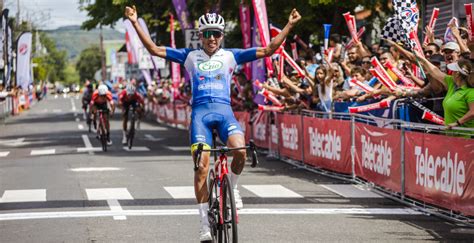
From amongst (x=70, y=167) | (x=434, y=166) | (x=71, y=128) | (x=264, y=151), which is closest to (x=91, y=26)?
(x=71, y=128)

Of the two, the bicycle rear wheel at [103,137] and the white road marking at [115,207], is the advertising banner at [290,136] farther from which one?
the white road marking at [115,207]

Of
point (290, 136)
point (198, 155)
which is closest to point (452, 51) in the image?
point (198, 155)

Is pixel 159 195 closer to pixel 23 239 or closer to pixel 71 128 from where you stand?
pixel 23 239

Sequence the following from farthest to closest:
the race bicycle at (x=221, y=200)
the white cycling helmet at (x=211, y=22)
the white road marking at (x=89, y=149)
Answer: the white road marking at (x=89, y=149)
the white cycling helmet at (x=211, y=22)
the race bicycle at (x=221, y=200)

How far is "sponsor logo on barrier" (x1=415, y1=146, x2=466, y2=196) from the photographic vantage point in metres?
11.9

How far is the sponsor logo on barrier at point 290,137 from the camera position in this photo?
2129cm

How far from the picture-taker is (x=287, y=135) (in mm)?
22125

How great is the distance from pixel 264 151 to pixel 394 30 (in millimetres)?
8999

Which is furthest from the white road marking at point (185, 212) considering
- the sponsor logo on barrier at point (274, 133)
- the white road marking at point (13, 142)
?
the white road marking at point (13, 142)

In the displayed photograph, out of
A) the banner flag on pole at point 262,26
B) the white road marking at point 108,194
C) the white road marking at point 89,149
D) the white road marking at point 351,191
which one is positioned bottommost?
the white road marking at point 89,149

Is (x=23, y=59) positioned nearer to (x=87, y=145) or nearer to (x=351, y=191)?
(x=87, y=145)

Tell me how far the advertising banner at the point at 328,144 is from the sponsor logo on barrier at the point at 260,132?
4.63 metres

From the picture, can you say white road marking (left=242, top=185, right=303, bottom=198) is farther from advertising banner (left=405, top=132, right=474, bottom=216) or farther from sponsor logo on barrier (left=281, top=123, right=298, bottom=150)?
sponsor logo on barrier (left=281, top=123, right=298, bottom=150)

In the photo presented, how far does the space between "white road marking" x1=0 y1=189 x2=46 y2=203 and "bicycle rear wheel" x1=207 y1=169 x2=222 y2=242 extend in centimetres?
533
